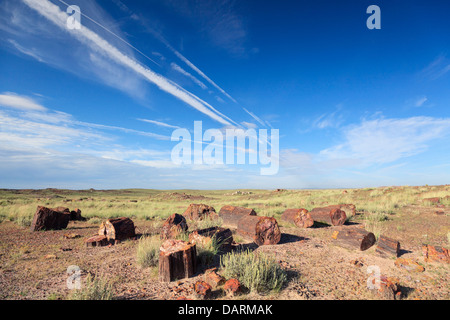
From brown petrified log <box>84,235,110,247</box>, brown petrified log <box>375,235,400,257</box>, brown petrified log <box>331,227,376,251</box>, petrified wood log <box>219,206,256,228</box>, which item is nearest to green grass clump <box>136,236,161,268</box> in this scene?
brown petrified log <box>84,235,110,247</box>

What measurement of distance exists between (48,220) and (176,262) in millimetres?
9643

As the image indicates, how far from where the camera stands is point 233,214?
11484mm

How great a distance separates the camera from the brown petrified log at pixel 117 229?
8745 mm

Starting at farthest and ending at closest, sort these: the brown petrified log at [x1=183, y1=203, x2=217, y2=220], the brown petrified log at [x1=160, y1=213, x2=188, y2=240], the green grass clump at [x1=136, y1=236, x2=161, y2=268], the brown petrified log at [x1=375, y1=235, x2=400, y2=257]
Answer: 1. the brown petrified log at [x1=183, y1=203, x2=217, y2=220]
2. the brown petrified log at [x1=160, y1=213, x2=188, y2=240]
3. the brown petrified log at [x1=375, y1=235, x2=400, y2=257]
4. the green grass clump at [x1=136, y1=236, x2=161, y2=268]

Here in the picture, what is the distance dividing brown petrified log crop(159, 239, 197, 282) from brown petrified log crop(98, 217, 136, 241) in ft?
13.6

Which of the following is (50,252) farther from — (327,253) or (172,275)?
(327,253)

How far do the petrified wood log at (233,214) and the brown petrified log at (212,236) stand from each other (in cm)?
340

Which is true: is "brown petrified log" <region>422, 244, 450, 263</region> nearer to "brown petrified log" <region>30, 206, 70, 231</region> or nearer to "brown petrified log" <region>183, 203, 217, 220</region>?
"brown petrified log" <region>183, 203, 217, 220</region>

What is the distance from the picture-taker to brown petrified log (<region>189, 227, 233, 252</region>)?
6.90 m

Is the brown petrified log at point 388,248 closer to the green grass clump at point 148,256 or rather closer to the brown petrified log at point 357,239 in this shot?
the brown petrified log at point 357,239

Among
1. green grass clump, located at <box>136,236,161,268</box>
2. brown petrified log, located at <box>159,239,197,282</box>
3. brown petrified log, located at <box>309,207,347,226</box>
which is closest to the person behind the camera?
brown petrified log, located at <box>159,239,197,282</box>

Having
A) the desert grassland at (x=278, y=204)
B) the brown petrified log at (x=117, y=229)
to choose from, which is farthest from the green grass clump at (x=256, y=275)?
the desert grassland at (x=278, y=204)

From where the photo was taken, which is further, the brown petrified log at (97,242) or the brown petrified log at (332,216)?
the brown petrified log at (332,216)

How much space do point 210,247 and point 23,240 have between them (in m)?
8.07
